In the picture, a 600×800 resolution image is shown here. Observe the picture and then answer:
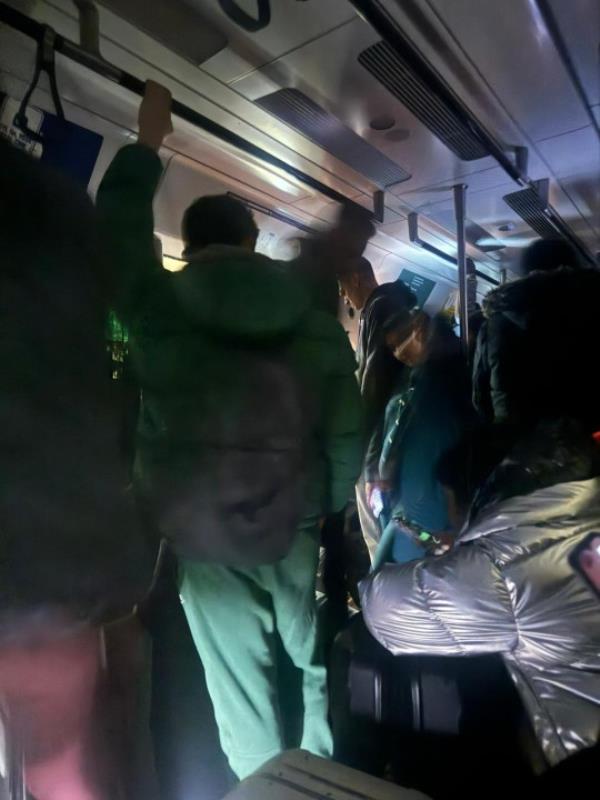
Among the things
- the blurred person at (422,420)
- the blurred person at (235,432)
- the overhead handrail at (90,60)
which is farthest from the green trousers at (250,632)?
the overhead handrail at (90,60)

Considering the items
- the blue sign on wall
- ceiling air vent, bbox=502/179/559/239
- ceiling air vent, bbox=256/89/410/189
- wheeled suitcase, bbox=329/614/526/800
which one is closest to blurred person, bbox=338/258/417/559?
ceiling air vent, bbox=256/89/410/189

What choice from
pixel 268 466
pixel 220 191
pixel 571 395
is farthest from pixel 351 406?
pixel 220 191

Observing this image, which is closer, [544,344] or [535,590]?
[535,590]

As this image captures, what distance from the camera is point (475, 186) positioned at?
2.40 meters

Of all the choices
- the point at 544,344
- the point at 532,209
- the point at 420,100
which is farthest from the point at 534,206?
the point at 544,344

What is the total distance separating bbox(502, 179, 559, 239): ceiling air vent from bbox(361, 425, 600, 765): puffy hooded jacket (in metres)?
1.71

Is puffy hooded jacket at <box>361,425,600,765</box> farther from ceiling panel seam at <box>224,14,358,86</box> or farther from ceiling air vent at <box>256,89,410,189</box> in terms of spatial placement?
ceiling air vent at <box>256,89,410,189</box>

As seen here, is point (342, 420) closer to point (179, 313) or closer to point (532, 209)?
point (179, 313)

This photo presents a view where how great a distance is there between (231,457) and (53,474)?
1.22 ft

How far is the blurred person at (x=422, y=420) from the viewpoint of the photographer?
6.18 ft

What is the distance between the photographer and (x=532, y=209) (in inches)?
106

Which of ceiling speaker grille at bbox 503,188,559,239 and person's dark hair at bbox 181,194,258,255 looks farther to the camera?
ceiling speaker grille at bbox 503,188,559,239

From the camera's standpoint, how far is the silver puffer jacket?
3.57ft

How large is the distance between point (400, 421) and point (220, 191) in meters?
1.20
